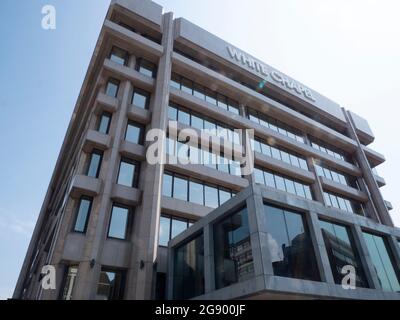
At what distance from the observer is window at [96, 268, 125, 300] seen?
15672 mm

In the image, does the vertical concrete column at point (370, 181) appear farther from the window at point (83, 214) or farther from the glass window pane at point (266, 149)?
the window at point (83, 214)

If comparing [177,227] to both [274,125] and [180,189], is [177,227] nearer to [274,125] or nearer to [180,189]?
[180,189]

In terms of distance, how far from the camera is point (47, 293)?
15.0 m

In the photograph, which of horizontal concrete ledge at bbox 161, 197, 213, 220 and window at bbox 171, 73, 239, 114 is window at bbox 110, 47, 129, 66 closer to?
window at bbox 171, 73, 239, 114

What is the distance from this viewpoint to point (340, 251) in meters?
14.4

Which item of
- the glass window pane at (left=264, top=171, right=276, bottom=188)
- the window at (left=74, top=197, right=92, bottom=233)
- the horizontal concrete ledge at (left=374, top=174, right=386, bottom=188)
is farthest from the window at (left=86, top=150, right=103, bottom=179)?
Result: the horizontal concrete ledge at (left=374, top=174, right=386, bottom=188)

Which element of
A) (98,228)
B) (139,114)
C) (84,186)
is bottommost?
(98,228)

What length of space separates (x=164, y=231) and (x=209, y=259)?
587cm

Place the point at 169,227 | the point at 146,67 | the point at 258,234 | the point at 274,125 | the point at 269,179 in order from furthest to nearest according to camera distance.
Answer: the point at 274,125 < the point at 269,179 < the point at 146,67 < the point at 169,227 < the point at 258,234

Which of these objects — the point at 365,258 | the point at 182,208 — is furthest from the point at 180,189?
the point at 365,258
